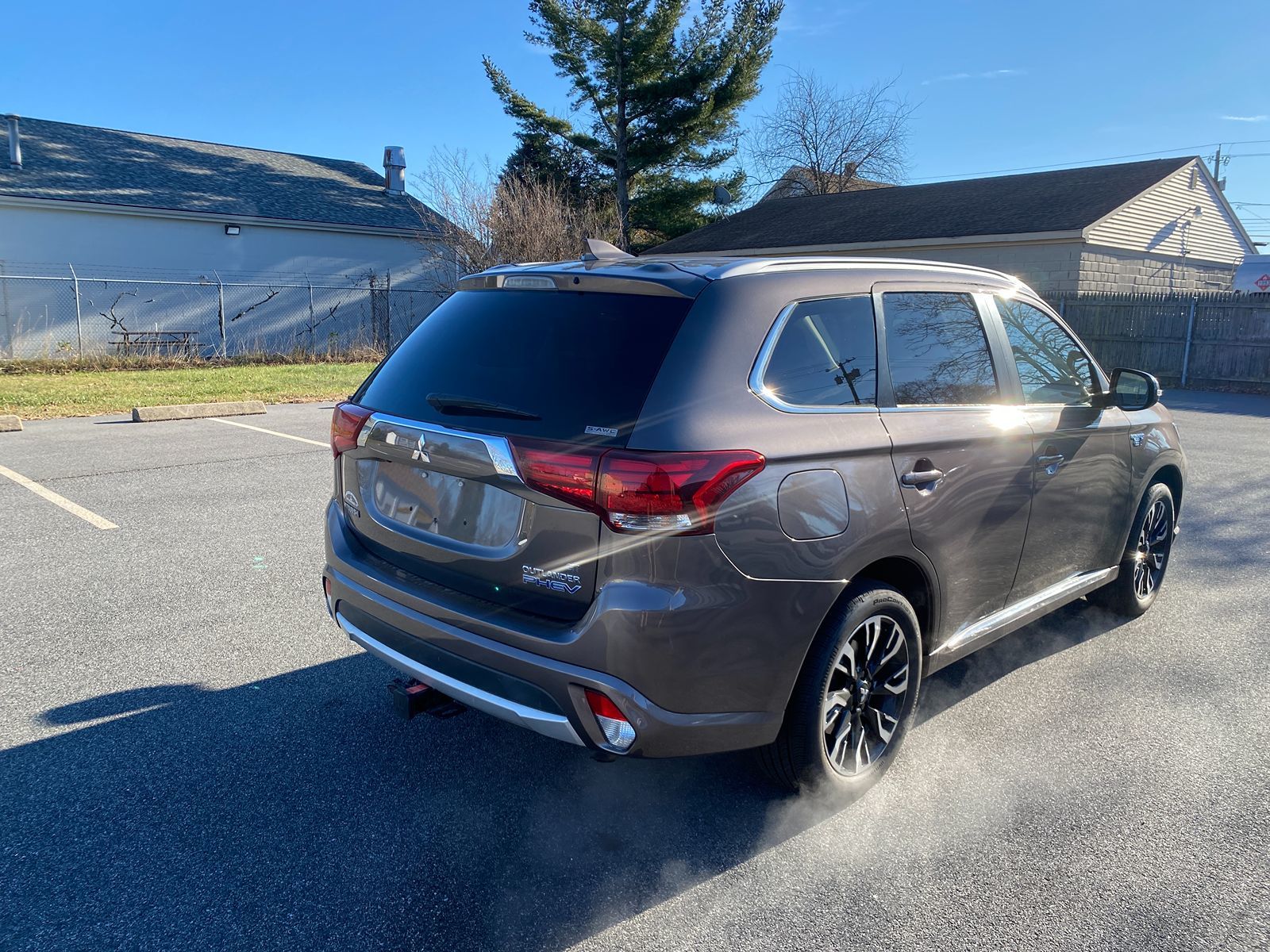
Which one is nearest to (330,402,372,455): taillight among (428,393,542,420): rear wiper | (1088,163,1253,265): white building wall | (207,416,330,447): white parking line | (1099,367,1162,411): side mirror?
(428,393,542,420): rear wiper

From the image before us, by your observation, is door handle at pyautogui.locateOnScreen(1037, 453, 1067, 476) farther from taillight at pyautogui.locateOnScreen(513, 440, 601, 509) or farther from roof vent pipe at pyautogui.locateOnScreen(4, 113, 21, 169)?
roof vent pipe at pyautogui.locateOnScreen(4, 113, 21, 169)

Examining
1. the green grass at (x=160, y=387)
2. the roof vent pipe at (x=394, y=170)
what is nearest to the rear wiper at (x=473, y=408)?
the green grass at (x=160, y=387)

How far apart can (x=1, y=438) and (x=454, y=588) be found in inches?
380

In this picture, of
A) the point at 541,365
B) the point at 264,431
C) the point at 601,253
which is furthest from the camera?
the point at 264,431

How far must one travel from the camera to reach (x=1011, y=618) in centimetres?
385

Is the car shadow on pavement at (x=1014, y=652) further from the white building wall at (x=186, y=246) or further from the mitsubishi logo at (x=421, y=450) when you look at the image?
the white building wall at (x=186, y=246)

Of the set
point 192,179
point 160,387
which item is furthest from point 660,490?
point 192,179

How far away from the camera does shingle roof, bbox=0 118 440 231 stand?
75.8ft

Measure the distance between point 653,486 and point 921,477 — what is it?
3.68 feet

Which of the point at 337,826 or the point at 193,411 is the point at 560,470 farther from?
the point at 193,411

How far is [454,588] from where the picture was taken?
297cm

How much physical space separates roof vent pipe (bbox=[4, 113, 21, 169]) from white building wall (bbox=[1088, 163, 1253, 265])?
26.0m

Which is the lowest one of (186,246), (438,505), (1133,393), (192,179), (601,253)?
(438,505)

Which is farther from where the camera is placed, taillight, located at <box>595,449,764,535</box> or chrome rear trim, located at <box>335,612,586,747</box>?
chrome rear trim, located at <box>335,612,586,747</box>
